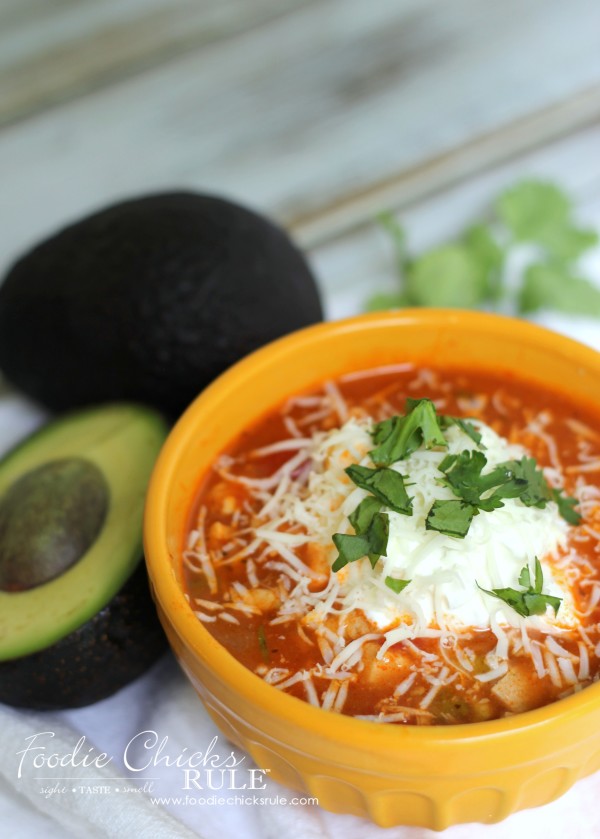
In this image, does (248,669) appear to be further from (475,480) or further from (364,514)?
(475,480)

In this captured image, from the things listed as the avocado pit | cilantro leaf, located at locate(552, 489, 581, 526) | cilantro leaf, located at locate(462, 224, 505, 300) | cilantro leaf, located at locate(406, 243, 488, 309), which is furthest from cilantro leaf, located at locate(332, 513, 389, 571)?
cilantro leaf, located at locate(462, 224, 505, 300)

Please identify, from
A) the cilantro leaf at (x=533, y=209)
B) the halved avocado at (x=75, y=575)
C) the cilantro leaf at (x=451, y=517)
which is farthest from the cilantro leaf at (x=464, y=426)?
the cilantro leaf at (x=533, y=209)

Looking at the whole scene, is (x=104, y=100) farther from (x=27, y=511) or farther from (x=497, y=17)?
(x=27, y=511)

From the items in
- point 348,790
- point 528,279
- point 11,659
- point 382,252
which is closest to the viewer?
point 348,790

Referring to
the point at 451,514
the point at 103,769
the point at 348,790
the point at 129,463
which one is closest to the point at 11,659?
the point at 103,769

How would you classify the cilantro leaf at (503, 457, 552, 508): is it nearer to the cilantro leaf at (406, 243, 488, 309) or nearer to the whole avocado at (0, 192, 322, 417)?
the whole avocado at (0, 192, 322, 417)

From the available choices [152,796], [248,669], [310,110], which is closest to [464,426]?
[248,669]
